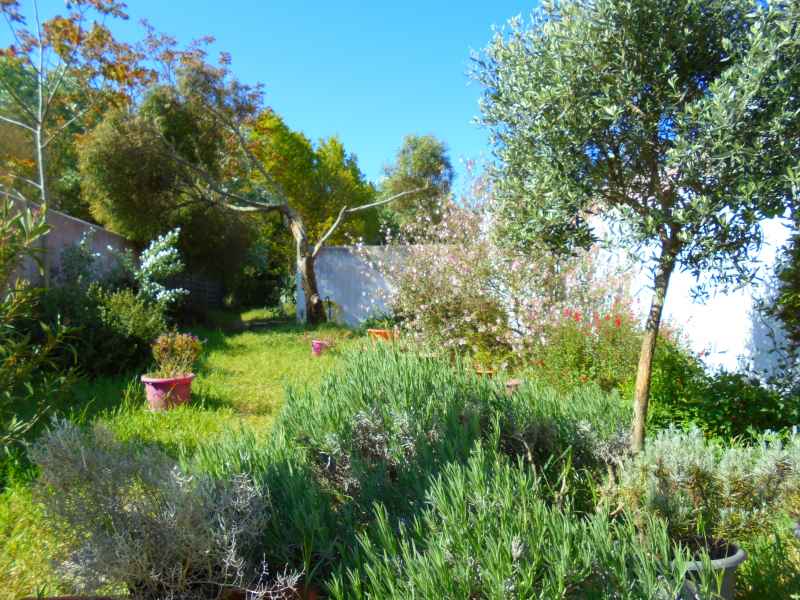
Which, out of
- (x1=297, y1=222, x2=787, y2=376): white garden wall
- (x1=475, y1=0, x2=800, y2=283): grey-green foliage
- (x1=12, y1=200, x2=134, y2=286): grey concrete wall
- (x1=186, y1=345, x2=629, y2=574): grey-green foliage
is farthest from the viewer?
(x1=12, y1=200, x2=134, y2=286): grey concrete wall

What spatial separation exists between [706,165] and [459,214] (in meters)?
6.86

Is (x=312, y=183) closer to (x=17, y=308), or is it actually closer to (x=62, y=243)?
(x=62, y=243)

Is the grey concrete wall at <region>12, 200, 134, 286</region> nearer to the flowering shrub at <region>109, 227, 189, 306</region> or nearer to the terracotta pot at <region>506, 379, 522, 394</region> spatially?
the flowering shrub at <region>109, 227, 189, 306</region>

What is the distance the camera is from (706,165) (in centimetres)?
253

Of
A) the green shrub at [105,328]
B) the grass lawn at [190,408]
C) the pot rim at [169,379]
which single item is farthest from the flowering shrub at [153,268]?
the pot rim at [169,379]

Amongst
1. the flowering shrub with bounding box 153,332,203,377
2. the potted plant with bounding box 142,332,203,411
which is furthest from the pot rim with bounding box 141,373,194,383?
the flowering shrub with bounding box 153,332,203,377

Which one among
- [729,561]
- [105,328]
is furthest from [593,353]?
[105,328]

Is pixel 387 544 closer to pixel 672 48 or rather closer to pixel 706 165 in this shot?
pixel 706 165

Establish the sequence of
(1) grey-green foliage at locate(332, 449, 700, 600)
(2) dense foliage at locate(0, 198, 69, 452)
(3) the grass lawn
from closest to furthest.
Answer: (1) grey-green foliage at locate(332, 449, 700, 600) → (2) dense foliage at locate(0, 198, 69, 452) → (3) the grass lawn

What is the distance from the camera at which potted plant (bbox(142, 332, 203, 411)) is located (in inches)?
223

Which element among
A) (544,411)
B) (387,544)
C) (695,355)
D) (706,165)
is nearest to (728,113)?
(706,165)

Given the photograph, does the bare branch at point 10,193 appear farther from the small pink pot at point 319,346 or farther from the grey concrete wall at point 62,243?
the small pink pot at point 319,346

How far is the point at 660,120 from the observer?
9.14 feet

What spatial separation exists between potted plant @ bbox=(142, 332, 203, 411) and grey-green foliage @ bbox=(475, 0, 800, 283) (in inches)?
166
